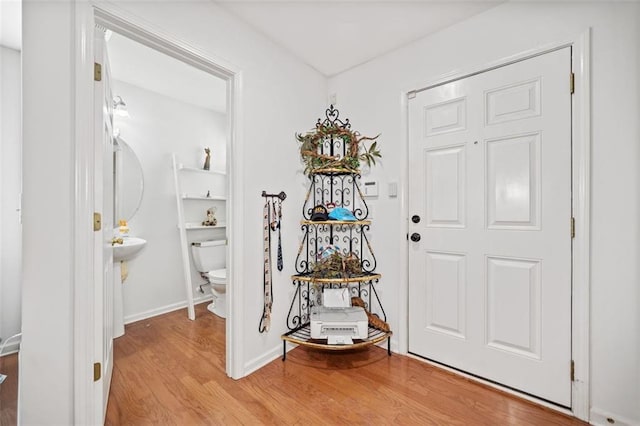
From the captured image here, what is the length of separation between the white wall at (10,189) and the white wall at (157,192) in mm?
1262

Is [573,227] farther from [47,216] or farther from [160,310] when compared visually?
[160,310]

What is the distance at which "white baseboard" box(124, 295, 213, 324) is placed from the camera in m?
2.79

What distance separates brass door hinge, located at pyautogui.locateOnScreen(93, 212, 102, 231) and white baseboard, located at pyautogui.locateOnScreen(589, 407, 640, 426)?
2.63 metres

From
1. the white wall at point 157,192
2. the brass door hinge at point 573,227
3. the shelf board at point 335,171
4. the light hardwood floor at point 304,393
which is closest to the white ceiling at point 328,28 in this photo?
the white wall at point 157,192

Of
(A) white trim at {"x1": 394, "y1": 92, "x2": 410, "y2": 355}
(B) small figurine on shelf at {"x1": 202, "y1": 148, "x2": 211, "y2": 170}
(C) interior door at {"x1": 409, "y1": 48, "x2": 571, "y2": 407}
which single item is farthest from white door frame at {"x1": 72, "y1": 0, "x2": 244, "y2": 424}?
(B) small figurine on shelf at {"x1": 202, "y1": 148, "x2": 211, "y2": 170}

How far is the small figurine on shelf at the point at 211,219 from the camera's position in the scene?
3.44m

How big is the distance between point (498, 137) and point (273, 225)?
163 cm

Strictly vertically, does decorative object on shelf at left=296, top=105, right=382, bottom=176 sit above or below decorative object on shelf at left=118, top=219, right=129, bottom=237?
above

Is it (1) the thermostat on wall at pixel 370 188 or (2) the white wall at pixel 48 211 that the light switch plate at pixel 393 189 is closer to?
(1) the thermostat on wall at pixel 370 188

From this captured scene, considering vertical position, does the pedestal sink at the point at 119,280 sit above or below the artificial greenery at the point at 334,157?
below

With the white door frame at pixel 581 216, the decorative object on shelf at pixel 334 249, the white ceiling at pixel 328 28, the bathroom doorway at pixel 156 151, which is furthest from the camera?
the bathroom doorway at pixel 156 151

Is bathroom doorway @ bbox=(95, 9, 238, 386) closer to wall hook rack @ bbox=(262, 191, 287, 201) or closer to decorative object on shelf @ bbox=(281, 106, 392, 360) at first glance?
decorative object on shelf @ bbox=(281, 106, 392, 360)

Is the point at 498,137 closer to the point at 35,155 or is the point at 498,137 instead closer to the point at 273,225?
the point at 273,225

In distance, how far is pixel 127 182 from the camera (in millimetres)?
2840
